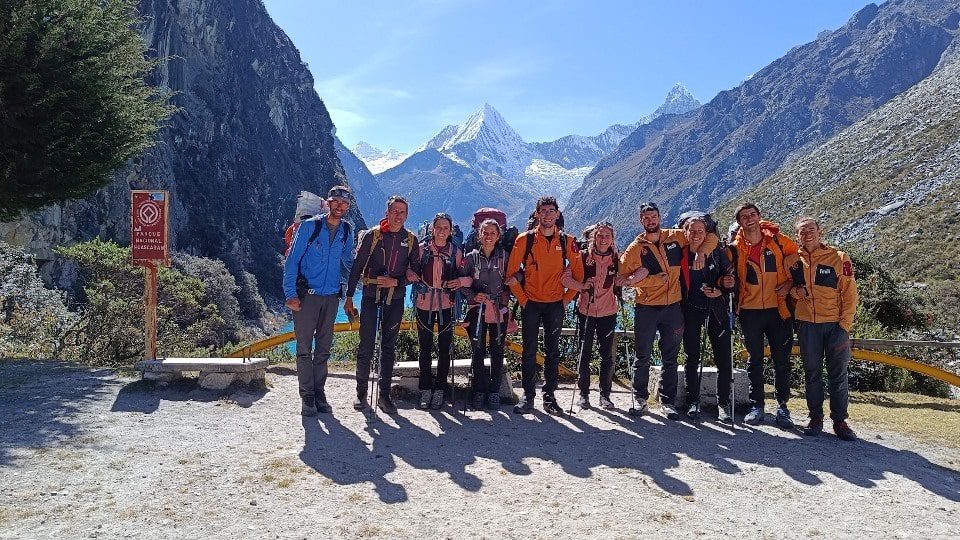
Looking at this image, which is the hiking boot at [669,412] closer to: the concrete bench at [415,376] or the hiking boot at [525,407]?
the hiking boot at [525,407]

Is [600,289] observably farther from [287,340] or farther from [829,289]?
[287,340]

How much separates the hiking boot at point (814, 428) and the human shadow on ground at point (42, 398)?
699 centimetres

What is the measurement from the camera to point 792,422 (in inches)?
246

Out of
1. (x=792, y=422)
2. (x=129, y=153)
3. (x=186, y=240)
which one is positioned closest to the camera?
(x=792, y=422)

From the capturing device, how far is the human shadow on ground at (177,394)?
6.20 metres

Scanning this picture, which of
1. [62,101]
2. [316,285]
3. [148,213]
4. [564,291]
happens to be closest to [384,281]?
[316,285]

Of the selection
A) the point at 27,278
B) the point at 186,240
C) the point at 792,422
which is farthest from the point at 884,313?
the point at 186,240

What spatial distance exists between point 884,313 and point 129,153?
15.4 meters

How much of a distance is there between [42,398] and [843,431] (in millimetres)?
8414

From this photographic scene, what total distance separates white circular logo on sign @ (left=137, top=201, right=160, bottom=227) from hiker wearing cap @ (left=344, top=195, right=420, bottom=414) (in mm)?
3063

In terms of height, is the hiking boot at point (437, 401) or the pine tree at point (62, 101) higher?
the pine tree at point (62, 101)

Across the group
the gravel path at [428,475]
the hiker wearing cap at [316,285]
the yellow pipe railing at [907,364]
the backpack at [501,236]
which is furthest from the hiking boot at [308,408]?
the yellow pipe railing at [907,364]

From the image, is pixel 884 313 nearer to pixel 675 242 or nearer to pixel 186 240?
pixel 675 242

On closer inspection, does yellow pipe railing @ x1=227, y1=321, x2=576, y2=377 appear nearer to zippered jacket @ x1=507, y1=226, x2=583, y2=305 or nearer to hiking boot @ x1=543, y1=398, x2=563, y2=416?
hiking boot @ x1=543, y1=398, x2=563, y2=416
